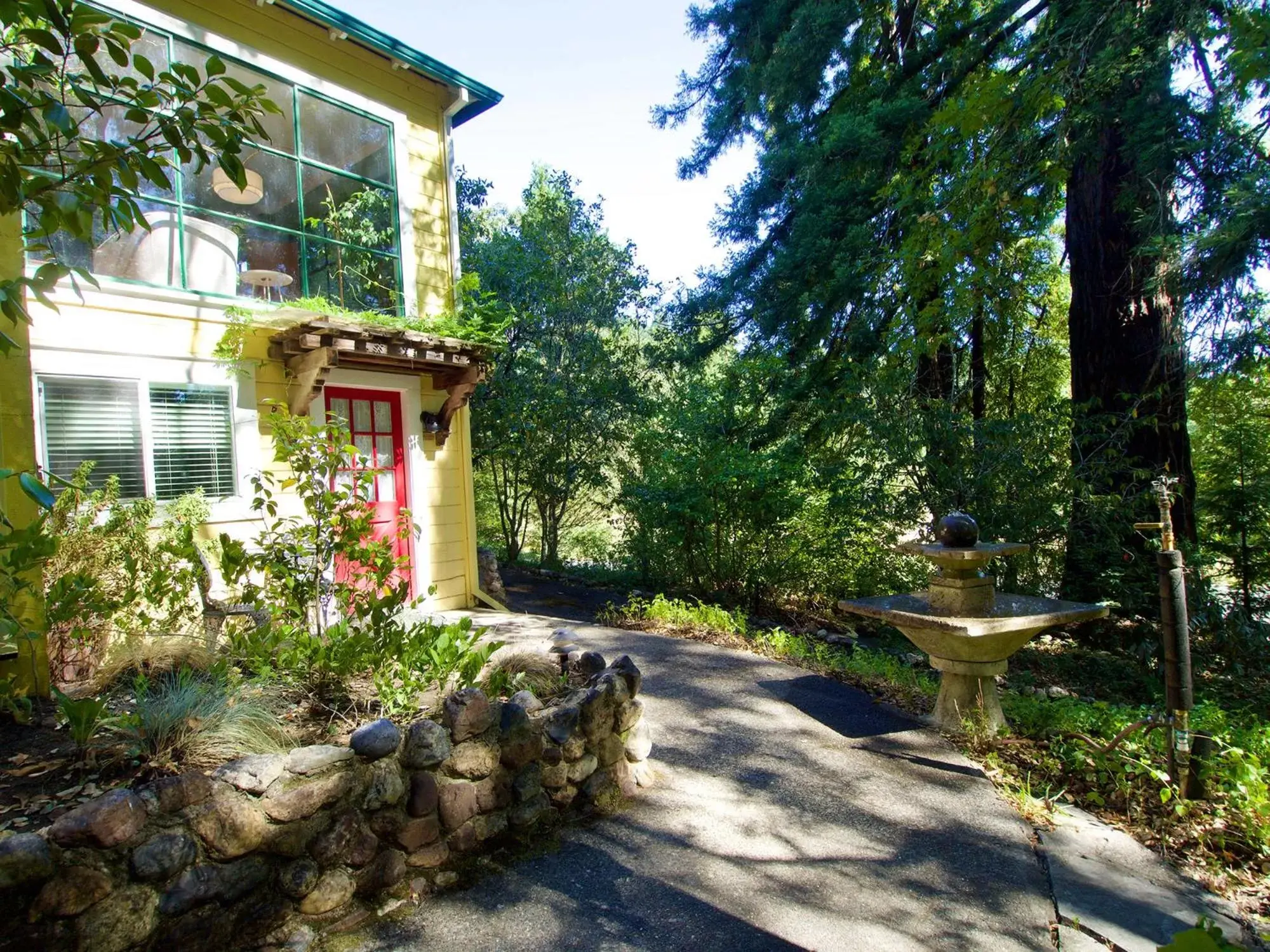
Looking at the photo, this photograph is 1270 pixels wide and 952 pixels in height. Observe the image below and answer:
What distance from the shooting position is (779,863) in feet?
9.57

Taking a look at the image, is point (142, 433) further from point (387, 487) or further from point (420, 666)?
point (420, 666)

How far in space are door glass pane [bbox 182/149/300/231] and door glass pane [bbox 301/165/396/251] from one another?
0.17m

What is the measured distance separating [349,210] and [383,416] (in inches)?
83.5

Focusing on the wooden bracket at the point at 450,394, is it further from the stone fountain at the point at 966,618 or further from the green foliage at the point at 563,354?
the stone fountain at the point at 966,618

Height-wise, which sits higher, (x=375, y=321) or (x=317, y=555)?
(x=375, y=321)

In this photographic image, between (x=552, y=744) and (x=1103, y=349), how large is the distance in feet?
22.2

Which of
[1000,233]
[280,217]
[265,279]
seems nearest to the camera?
[265,279]

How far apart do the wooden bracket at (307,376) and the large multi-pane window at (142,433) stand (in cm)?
47

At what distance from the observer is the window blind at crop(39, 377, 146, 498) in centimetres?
462

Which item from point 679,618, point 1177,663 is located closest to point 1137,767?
point 1177,663

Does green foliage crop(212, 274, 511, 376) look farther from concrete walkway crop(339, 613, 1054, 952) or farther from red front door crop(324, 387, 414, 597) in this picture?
concrete walkway crop(339, 613, 1054, 952)

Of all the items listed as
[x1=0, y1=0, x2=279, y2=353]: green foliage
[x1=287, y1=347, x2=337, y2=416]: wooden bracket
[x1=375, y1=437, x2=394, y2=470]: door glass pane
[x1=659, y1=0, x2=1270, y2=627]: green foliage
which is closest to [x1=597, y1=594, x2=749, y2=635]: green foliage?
[x1=659, y1=0, x2=1270, y2=627]: green foliage

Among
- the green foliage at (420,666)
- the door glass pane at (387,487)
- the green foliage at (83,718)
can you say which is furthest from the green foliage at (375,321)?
the green foliage at (83,718)

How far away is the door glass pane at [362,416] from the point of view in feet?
20.7
